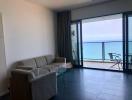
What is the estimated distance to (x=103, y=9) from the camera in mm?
5258

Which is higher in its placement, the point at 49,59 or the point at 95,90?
the point at 49,59

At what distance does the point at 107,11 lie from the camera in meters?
5.18

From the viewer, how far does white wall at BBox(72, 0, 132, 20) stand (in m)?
4.87

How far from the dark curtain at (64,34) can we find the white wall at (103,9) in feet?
1.25

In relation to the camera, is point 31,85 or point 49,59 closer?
point 31,85

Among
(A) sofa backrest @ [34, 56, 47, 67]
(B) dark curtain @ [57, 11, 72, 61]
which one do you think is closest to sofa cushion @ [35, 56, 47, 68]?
(A) sofa backrest @ [34, 56, 47, 67]

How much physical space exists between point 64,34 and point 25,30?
211 cm

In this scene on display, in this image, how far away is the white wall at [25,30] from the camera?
12.9ft

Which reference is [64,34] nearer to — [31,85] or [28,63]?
[28,63]

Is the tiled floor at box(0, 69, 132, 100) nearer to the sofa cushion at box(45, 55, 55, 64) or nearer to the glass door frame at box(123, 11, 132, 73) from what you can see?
the glass door frame at box(123, 11, 132, 73)

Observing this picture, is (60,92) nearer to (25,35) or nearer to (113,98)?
(113,98)

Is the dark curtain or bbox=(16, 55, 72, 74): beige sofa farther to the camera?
the dark curtain

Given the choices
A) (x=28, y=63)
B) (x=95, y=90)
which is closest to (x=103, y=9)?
(x=95, y=90)

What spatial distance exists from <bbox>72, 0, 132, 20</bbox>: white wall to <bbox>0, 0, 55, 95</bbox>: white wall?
4.02 ft
